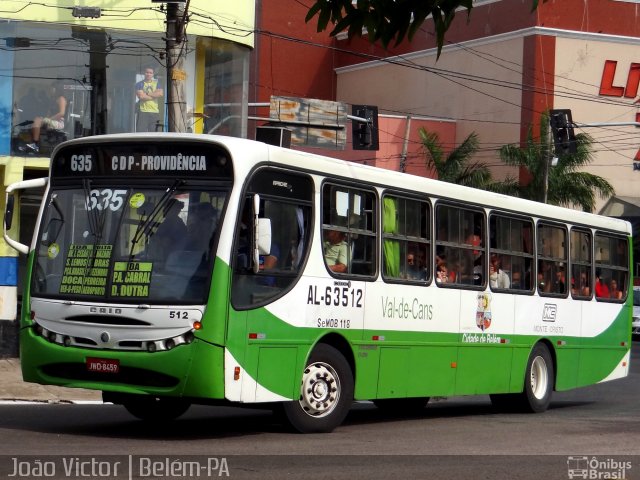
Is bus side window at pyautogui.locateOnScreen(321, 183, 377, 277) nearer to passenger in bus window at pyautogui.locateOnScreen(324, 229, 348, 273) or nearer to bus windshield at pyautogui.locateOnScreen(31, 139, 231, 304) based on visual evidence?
passenger in bus window at pyautogui.locateOnScreen(324, 229, 348, 273)

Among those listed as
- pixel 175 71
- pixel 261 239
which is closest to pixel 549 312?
pixel 175 71

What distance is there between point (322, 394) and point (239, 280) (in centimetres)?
175

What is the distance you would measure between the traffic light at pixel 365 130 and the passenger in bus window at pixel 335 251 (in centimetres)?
1804

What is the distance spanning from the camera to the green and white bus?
438 inches

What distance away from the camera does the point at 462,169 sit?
4350 cm

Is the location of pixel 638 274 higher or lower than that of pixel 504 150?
lower

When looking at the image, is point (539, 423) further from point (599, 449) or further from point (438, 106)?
point (438, 106)

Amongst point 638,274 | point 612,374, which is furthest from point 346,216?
point 638,274

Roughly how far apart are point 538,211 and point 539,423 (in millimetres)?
3202

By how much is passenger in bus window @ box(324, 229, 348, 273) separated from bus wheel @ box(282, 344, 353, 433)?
82 cm

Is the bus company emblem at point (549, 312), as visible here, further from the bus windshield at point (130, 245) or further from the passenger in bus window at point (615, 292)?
the bus windshield at point (130, 245)

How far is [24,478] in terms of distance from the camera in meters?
8.59

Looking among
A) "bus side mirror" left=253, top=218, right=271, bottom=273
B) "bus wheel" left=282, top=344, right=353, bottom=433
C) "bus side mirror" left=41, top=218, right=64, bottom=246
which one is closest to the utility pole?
"bus side mirror" left=41, top=218, right=64, bottom=246

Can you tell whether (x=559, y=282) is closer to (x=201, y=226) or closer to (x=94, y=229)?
(x=201, y=226)
